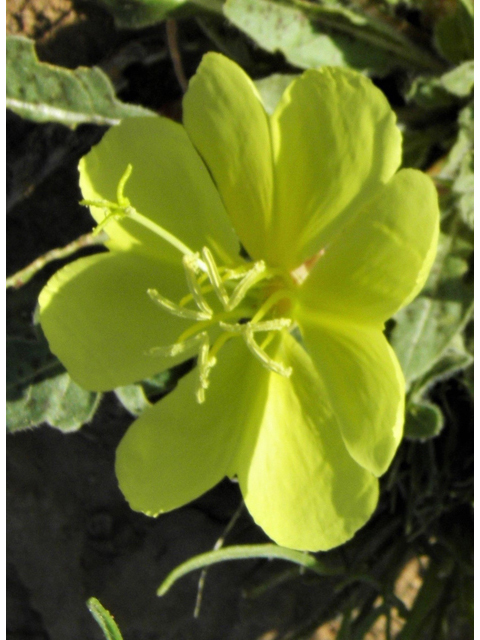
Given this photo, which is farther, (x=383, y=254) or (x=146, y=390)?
(x=146, y=390)

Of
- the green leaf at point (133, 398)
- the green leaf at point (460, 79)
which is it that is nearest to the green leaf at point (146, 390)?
the green leaf at point (133, 398)

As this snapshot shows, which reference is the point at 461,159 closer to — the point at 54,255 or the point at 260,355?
the point at 260,355

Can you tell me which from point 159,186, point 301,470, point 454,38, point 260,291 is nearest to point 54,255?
point 159,186

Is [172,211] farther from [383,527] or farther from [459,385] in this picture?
[383,527]

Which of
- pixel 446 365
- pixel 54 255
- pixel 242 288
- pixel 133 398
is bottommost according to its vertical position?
pixel 133 398

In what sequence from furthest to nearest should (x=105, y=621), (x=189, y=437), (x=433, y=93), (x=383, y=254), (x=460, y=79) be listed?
(x=433, y=93) → (x=460, y=79) → (x=189, y=437) → (x=105, y=621) → (x=383, y=254)

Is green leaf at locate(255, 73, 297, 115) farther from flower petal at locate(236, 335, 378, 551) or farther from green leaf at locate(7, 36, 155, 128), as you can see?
flower petal at locate(236, 335, 378, 551)
